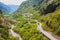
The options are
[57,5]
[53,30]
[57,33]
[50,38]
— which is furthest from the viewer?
[57,5]

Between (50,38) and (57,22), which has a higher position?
(57,22)

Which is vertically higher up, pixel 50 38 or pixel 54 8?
pixel 54 8

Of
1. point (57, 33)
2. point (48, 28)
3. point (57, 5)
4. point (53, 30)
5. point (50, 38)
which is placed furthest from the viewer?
point (57, 5)

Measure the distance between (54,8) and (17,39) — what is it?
7475 centimetres

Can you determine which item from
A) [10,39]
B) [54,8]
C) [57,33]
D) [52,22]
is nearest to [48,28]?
[52,22]

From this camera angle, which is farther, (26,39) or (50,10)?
(50,10)

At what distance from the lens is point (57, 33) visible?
108 m

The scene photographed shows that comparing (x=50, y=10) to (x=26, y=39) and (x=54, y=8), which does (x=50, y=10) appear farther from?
(x=26, y=39)

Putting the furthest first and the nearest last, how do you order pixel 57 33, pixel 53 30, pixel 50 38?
pixel 53 30 → pixel 57 33 → pixel 50 38

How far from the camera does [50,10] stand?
614ft

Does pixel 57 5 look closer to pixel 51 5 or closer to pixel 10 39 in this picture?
pixel 51 5

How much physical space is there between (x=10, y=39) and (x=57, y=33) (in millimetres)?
26974

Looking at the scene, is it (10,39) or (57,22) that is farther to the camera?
(57,22)

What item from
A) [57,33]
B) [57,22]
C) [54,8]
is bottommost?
[57,33]
